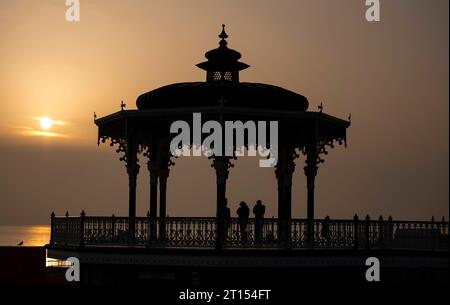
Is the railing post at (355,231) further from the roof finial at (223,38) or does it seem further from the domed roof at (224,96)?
the roof finial at (223,38)

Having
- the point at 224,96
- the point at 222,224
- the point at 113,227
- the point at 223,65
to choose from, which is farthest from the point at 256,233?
the point at 223,65

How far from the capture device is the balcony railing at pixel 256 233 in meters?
26.7

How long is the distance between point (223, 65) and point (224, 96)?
3023mm

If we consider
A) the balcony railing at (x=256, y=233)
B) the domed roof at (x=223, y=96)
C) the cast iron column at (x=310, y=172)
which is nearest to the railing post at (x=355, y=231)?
the balcony railing at (x=256, y=233)

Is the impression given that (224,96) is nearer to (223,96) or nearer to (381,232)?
(223,96)

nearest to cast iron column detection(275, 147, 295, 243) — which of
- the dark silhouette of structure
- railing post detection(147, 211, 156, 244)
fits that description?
the dark silhouette of structure

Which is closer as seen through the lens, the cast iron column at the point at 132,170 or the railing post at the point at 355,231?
the railing post at the point at 355,231

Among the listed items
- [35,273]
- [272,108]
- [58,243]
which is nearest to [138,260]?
[58,243]

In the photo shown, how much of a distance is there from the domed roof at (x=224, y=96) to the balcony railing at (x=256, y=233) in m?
4.15

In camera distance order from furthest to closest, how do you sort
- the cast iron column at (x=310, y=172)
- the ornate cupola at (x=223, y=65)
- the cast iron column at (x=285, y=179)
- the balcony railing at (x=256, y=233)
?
the ornate cupola at (x=223, y=65) → the cast iron column at (x=285, y=179) → the cast iron column at (x=310, y=172) → the balcony railing at (x=256, y=233)

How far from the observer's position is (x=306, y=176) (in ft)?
98.6

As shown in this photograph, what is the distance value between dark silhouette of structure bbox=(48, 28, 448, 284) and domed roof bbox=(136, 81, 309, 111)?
3 centimetres

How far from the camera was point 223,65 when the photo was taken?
31656 millimetres

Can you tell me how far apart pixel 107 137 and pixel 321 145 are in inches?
300
